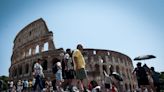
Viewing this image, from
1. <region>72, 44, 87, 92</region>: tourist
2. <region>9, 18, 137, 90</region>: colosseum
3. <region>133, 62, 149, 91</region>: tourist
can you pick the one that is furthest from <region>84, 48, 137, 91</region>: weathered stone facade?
<region>72, 44, 87, 92</region>: tourist

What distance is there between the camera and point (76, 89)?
800 centimetres

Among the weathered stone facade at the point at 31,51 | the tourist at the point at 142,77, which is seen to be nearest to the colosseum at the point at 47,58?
the weathered stone facade at the point at 31,51

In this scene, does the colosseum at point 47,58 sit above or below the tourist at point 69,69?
above

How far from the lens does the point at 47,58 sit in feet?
111

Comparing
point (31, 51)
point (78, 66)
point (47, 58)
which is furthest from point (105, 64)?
Answer: point (78, 66)

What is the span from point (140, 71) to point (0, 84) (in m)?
8.26

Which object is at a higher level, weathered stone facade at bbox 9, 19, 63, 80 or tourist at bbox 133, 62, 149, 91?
weathered stone facade at bbox 9, 19, 63, 80

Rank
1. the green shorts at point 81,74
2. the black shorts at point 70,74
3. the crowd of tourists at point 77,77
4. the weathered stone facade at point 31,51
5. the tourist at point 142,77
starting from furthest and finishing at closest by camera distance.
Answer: the weathered stone facade at point 31,51 < the tourist at point 142,77 < the black shorts at point 70,74 < the crowd of tourists at point 77,77 < the green shorts at point 81,74

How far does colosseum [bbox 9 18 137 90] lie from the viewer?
112ft

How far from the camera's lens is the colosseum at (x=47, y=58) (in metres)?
34.2

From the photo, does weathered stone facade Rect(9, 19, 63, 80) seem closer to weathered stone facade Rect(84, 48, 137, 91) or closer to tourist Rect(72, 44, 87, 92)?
weathered stone facade Rect(84, 48, 137, 91)

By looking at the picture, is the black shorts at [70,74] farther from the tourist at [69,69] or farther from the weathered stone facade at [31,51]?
the weathered stone facade at [31,51]

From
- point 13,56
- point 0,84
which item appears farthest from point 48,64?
point 0,84

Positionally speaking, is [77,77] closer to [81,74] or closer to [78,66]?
[81,74]
